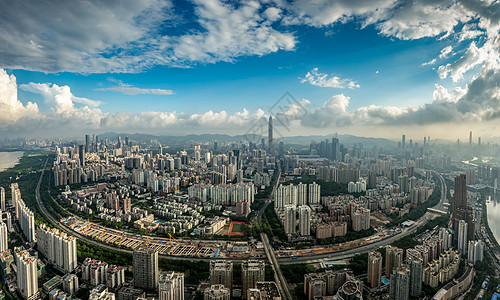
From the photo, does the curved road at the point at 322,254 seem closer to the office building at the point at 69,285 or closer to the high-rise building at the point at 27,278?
the office building at the point at 69,285

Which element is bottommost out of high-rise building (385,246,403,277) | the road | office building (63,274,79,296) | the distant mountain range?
the road

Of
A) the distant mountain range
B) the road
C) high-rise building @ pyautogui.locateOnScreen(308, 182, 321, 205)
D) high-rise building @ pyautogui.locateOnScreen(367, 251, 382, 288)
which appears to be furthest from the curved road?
the distant mountain range

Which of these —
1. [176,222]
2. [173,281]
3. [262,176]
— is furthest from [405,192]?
[173,281]

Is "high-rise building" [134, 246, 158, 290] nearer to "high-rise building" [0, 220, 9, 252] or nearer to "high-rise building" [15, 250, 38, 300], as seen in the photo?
"high-rise building" [15, 250, 38, 300]

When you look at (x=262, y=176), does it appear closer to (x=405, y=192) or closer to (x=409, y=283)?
(x=405, y=192)

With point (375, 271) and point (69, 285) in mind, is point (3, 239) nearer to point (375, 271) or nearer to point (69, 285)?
point (69, 285)

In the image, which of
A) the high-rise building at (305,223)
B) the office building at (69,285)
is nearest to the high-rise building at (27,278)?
the office building at (69,285)

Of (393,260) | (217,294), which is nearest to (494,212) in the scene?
(393,260)
